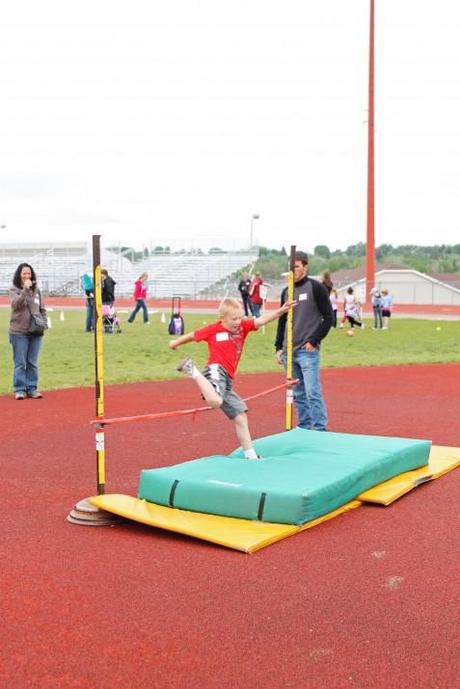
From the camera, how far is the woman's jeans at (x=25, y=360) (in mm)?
12188

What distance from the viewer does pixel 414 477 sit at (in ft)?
23.7

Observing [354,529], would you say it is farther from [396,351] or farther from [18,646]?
[396,351]

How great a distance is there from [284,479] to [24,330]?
6908 mm

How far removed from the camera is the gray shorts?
726 centimetres

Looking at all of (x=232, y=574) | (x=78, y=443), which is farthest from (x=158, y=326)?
(x=232, y=574)

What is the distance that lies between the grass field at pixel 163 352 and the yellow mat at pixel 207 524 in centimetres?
736

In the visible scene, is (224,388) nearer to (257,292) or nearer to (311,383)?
(311,383)

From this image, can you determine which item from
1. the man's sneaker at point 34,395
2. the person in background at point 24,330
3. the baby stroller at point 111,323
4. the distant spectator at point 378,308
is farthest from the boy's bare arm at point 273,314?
the distant spectator at point 378,308

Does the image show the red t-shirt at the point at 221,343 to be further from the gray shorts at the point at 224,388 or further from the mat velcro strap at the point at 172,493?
the mat velcro strap at the point at 172,493

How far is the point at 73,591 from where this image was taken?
4.72m

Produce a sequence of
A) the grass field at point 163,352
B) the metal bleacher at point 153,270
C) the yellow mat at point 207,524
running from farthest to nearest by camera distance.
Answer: the metal bleacher at point 153,270
the grass field at point 163,352
the yellow mat at point 207,524

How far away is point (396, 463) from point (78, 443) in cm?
363

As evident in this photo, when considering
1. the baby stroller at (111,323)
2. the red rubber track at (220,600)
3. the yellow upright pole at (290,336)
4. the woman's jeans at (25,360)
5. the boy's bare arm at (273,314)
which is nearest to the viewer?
the red rubber track at (220,600)

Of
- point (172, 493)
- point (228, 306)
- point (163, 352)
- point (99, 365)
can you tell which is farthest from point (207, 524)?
point (163, 352)
